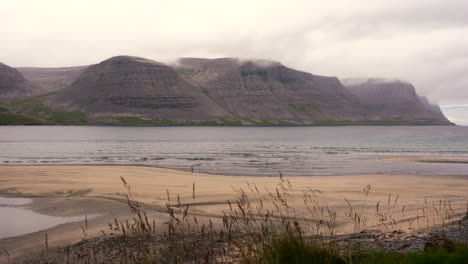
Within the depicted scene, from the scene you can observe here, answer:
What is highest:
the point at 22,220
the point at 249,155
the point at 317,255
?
the point at 317,255

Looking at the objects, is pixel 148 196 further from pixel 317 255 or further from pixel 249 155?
pixel 249 155

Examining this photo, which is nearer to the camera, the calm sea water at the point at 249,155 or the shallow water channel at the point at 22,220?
the shallow water channel at the point at 22,220

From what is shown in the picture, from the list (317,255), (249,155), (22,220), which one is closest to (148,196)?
(22,220)


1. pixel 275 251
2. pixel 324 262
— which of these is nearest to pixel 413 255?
pixel 324 262

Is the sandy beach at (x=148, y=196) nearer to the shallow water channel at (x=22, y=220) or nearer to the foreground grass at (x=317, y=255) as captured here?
the shallow water channel at (x=22, y=220)

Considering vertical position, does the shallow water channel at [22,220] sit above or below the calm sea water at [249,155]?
above

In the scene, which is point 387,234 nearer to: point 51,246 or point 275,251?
point 275,251

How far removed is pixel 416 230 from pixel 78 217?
13225 millimetres

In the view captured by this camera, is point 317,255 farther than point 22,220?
No

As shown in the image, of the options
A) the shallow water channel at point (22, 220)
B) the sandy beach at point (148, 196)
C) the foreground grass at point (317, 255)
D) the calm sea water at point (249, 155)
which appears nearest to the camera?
the foreground grass at point (317, 255)

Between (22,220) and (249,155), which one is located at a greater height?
(22,220)

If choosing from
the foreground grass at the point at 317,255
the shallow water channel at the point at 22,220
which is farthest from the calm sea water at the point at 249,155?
the foreground grass at the point at 317,255

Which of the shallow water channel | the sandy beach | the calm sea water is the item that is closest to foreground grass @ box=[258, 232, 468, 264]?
the sandy beach

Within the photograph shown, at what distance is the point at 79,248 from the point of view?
10.9 metres
